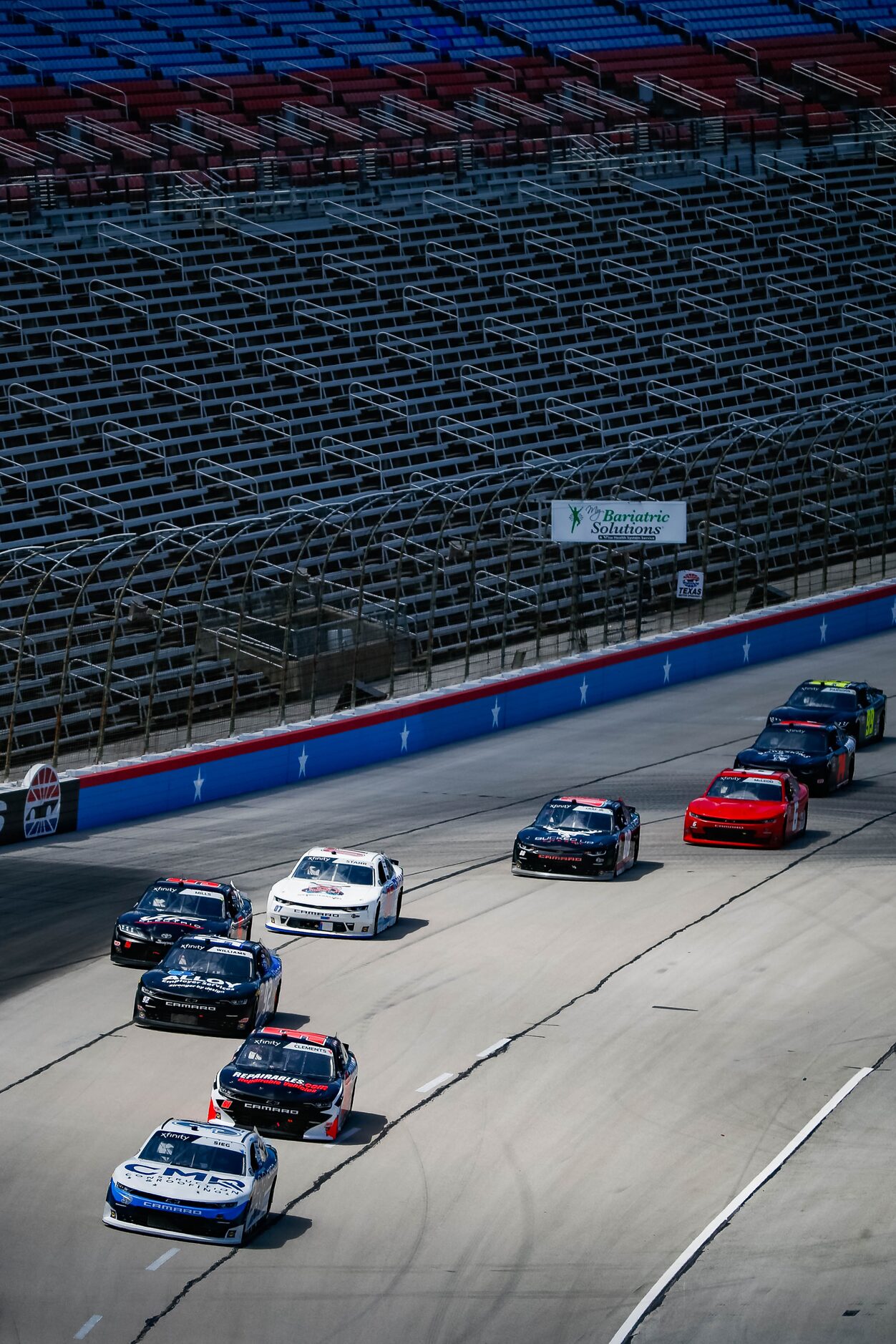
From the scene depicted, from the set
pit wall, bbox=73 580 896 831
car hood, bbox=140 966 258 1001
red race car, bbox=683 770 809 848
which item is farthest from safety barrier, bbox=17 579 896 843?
car hood, bbox=140 966 258 1001

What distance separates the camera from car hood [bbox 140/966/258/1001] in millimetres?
21781

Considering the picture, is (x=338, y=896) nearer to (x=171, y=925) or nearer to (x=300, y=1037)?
(x=171, y=925)

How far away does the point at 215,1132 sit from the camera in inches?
680

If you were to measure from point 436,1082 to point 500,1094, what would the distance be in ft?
2.46

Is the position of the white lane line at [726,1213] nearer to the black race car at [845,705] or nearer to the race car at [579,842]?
the race car at [579,842]

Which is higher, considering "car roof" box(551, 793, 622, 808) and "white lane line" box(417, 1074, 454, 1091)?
"white lane line" box(417, 1074, 454, 1091)

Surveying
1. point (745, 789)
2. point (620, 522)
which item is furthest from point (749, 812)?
point (620, 522)

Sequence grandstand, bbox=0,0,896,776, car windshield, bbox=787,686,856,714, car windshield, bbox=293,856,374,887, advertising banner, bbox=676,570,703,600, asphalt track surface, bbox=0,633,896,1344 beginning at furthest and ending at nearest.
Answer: advertising banner, bbox=676,570,703,600 → car windshield, bbox=787,686,856,714 → grandstand, bbox=0,0,896,776 → car windshield, bbox=293,856,374,887 → asphalt track surface, bbox=0,633,896,1344

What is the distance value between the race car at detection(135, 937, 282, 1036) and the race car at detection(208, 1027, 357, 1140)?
2323 millimetres

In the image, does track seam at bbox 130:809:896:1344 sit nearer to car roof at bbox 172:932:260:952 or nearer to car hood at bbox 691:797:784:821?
car hood at bbox 691:797:784:821

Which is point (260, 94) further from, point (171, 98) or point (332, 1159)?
point (332, 1159)

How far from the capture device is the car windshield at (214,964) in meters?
22.0

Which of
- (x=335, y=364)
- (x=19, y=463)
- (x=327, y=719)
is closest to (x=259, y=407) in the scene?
(x=335, y=364)

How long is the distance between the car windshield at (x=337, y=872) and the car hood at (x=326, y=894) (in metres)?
0.07
